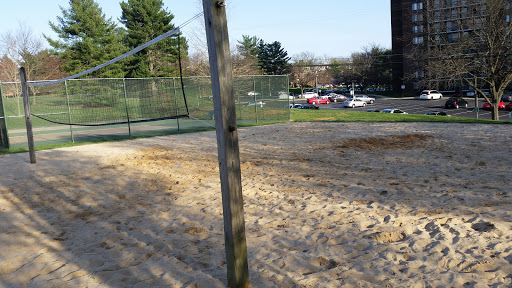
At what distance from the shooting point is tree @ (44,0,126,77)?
3716cm

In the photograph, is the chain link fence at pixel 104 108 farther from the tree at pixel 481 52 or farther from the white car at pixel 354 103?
the white car at pixel 354 103

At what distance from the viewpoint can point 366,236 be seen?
4.62m

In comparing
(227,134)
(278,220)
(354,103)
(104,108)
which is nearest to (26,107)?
(104,108)

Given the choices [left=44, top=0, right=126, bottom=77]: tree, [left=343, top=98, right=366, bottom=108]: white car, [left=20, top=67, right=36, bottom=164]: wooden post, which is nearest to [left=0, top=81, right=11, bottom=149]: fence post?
[left=20, top=67, right=36, bottom=164]: wooden post

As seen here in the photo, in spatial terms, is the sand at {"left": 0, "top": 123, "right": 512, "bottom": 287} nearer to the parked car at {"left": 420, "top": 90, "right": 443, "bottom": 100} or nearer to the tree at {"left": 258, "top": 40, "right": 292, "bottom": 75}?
the parked car at {"left": 420, "top": 90, "right": 443, "bottom": 100}

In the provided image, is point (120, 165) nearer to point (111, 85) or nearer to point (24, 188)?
point (24, 188)

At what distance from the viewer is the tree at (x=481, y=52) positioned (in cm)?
2719

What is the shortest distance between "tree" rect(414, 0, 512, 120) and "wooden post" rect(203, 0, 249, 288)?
2781 cm

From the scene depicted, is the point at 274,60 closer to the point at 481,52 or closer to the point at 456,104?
the point at 456,104

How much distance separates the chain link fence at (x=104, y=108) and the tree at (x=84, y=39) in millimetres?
19452

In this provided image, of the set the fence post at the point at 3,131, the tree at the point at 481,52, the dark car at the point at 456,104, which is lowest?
the dark car at the point at 456,104

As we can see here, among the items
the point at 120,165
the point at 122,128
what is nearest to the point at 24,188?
the point at 120,165

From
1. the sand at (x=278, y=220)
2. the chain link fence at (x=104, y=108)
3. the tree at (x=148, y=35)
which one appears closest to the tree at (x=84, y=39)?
the tree at (x=148, y=35)

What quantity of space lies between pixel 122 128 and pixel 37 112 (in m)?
3.33
